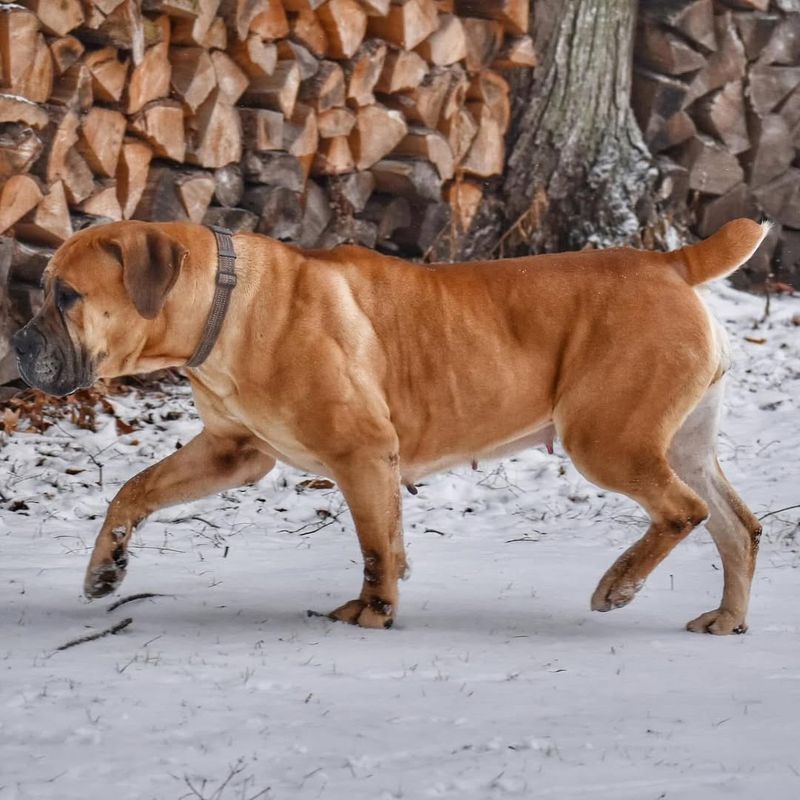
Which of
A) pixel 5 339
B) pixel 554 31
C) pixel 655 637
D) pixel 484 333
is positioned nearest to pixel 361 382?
pixel 484 333

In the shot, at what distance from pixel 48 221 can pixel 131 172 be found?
577 millimetres

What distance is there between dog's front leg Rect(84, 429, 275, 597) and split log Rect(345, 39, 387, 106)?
3463 mm

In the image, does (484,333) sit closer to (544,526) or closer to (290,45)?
(544,526)

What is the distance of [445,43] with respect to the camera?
7711 mm

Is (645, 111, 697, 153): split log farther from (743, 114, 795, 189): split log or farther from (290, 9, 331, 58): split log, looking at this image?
(290, 9, 331, 58): split log

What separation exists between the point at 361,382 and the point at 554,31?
16.7ft

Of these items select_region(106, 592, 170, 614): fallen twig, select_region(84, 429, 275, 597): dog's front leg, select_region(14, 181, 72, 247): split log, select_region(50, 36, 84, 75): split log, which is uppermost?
select_region(50, 36, 84, 75): split log

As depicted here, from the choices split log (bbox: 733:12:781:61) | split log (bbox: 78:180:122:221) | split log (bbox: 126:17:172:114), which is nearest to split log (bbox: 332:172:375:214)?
split log (bbox: 126:17:172:114)

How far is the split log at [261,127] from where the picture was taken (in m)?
6.88

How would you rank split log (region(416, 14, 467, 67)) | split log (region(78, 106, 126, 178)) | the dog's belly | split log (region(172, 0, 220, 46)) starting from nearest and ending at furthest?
the dog's belly
split log (region(78, 106, 126, 178))
split log (region(172, 0, 220, 46))
split log (region(416, 14, 467, 67))

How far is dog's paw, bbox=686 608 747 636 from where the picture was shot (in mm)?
4039

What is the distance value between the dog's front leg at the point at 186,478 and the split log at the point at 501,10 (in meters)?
4.52

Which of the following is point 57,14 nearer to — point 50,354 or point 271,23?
point 271,23

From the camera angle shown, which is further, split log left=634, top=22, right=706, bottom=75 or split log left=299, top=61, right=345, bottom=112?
split log left=634, top=22, right=706, bottom=75
